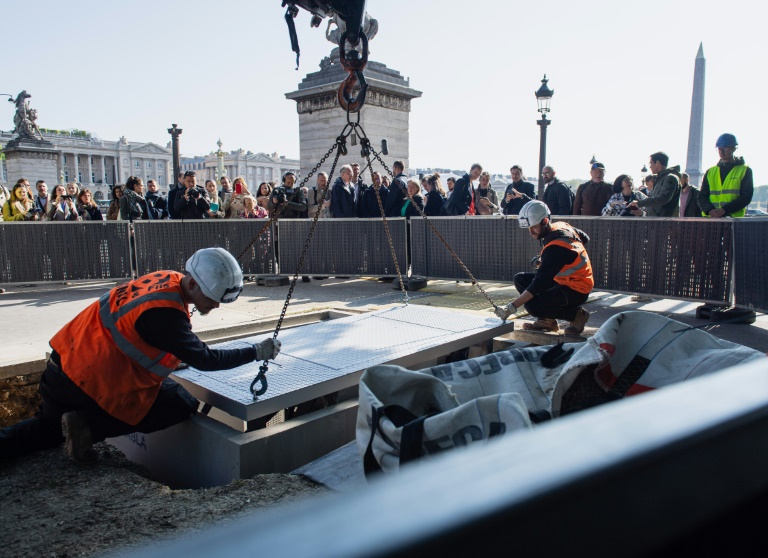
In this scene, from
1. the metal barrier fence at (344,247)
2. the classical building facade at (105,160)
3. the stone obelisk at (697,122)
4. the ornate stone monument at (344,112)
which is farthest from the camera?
the classical building facade at (105,160)

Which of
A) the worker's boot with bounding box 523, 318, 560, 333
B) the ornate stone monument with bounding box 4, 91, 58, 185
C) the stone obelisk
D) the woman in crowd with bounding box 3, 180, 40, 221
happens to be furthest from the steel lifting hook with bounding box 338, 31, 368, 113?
the stone obelisk

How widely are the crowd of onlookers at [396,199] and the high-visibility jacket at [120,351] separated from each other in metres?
4.83

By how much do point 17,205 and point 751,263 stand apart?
11982 millimetres

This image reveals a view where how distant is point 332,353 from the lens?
15.2 ft

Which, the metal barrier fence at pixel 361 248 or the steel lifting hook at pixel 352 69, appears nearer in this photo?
the steel lifting hook at pixel 352 69

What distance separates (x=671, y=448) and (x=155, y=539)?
2.65 meters

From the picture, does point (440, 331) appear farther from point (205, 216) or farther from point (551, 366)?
point (205, 216)

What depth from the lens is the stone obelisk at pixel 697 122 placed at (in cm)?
3309

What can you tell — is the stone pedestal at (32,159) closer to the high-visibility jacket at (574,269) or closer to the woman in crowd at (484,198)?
the woman in crowd at (484,198)

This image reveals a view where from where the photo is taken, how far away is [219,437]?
3615 mm

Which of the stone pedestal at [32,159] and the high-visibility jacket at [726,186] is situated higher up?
the stone pedestal at [32,159]

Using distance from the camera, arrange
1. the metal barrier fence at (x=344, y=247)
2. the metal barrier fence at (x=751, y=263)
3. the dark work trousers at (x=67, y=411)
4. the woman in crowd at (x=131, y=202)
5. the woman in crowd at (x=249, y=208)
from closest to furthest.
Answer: the dark work trousers at (x=67, y=411)
the metal barrier fence at (x=751, y=263)
the metal barrier fence at (x=344, y=247)
the woman in crowd at (x=131, y=202)
the woman in crowd at (x=249, y=208)

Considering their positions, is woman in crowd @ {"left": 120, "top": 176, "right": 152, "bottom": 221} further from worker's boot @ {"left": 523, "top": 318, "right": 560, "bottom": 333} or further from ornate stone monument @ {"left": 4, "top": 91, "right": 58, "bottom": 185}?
ornate stone monument @ {"left": 4, "top": 91, "right": 58, "bottom": 185}

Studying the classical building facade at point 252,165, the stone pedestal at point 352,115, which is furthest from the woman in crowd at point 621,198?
the classical building facade at point 252,165
